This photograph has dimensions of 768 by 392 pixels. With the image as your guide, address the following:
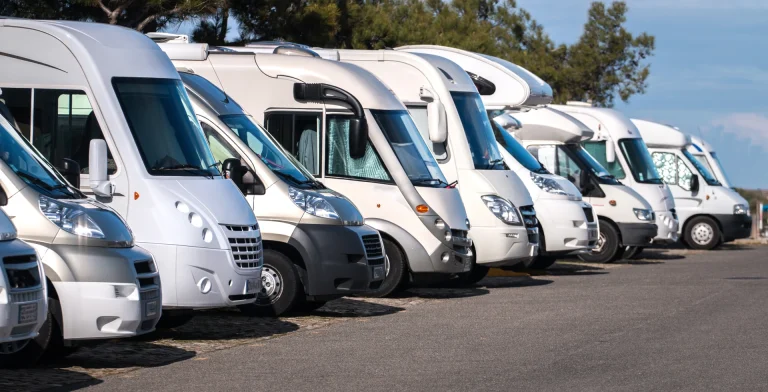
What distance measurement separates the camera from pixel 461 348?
36.2ft

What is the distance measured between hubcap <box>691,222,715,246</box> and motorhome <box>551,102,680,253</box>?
4.54 meters

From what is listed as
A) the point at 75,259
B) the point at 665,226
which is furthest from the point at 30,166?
the point at 665,226

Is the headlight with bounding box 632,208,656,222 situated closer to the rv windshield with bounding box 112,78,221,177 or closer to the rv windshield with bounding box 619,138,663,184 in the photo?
the rv windshield with bounding box 619,138,663,184

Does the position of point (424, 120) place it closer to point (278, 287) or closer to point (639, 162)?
point (278, 287)

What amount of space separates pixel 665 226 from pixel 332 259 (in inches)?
523

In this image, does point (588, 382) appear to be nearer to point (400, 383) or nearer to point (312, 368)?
point (400, 383)

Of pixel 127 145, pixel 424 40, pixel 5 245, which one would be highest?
pixel 424 40

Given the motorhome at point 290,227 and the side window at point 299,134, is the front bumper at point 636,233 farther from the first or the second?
the motorhome at point 290,227

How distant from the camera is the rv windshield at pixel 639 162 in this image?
25750 millimetres

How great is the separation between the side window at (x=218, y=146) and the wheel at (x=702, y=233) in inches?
739

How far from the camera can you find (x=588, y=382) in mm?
8992

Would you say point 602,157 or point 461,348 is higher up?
point 602,157

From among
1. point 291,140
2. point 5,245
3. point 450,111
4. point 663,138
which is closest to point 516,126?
point 450,111

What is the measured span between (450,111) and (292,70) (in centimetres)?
306
